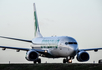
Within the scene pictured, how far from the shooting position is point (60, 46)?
5600 centimetres

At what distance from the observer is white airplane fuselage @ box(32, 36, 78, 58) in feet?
175

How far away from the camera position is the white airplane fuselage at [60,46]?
53344 mm

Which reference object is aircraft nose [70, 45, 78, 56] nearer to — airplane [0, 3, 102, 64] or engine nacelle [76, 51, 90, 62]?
airplane [0, 3, 102, 64]

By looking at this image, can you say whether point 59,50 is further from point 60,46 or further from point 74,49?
point 74,49

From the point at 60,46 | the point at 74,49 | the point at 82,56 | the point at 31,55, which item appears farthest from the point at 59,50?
the point at 31,55

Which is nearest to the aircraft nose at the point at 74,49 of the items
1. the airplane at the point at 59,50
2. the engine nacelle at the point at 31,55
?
the airplane at the point at 59,50

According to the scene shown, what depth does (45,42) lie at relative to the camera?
205 feet

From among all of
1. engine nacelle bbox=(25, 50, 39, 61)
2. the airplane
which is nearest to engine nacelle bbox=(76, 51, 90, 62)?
the airplane
